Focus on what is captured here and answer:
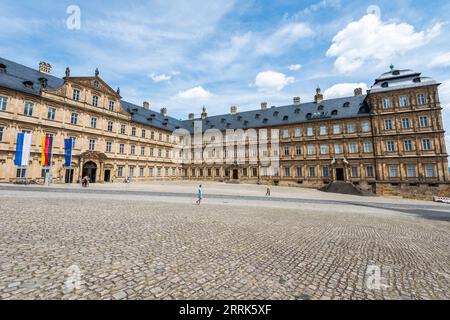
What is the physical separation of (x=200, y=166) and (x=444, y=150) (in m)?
40.9

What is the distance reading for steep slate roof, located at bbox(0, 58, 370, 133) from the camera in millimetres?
26548

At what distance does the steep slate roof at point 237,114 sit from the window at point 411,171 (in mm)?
10111

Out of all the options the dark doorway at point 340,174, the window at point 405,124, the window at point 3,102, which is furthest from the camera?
the dark doorway at point 340,174

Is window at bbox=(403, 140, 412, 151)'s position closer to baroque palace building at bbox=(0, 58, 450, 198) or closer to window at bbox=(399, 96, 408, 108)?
baroque palace building at bbox=(0, 58, 450, 198)

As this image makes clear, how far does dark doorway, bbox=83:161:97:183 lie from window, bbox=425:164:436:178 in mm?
49149

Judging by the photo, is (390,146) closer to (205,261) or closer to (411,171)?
(411,171)

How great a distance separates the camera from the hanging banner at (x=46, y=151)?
24.7 meters

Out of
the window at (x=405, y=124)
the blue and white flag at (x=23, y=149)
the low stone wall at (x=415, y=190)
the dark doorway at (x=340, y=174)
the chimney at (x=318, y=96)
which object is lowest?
the low stone wall at (x=415, y=190)

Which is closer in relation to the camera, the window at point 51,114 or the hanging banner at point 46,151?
the hanging banner at point 46,151

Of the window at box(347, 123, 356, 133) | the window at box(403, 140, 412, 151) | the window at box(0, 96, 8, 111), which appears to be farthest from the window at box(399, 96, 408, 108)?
the window at box(0, 96, 8, 111)

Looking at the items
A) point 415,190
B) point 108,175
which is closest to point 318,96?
point 415,190

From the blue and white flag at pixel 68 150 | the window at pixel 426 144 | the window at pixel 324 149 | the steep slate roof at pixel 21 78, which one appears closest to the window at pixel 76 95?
the steep slate roof at pixel 21 78

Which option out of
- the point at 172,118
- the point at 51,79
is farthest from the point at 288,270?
the point at 172,118

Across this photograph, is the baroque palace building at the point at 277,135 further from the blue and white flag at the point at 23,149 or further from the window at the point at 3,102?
the blue and white flag at the point at 23,149
